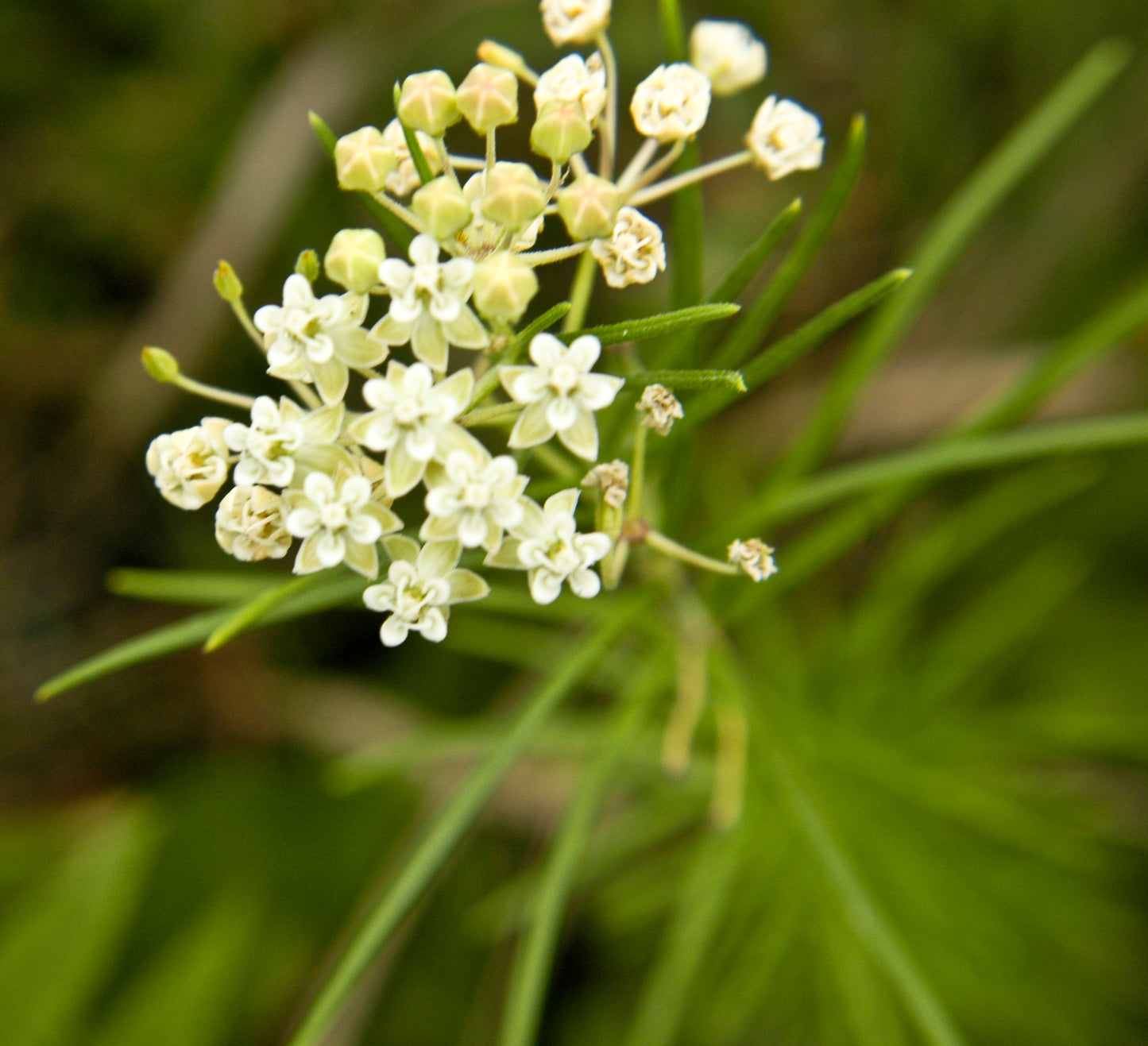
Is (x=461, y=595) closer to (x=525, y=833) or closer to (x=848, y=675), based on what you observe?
(x=848, y=675)

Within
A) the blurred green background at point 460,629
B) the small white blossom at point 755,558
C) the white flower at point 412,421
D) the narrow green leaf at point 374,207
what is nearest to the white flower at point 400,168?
the narrow green leaf at point 374,207

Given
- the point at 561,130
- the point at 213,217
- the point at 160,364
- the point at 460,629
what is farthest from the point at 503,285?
the point at 213,217

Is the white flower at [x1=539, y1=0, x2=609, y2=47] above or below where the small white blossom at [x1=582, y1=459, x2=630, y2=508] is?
above

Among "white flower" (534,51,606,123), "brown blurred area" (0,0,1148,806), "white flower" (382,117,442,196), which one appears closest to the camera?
"white flower" (534,51,606,123)

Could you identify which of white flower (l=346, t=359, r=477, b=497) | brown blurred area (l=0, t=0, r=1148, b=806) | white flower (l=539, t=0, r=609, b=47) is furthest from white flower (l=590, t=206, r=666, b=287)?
brown blurred area (l=0, t=0, r=1148, b=806)

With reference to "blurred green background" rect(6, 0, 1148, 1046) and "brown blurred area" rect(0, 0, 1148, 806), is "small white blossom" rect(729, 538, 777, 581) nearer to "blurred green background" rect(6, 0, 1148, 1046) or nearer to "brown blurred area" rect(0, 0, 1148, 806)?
"blurred green background" rect(6, 0, 1148, 1046)

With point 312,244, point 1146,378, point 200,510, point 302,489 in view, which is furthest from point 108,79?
point 1146,378
